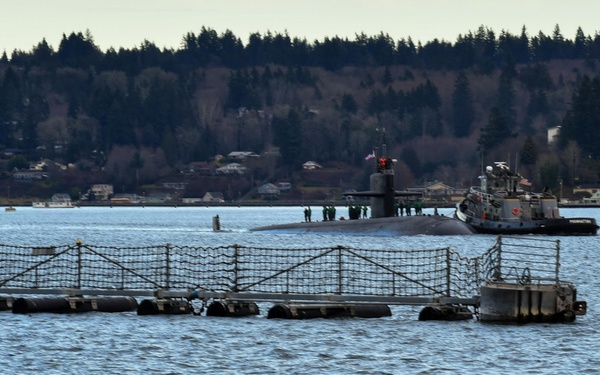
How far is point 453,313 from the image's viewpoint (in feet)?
140

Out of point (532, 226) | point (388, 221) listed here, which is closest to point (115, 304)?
point (388, 221)

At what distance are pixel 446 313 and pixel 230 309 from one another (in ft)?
21.3

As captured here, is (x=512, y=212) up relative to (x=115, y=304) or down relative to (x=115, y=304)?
up

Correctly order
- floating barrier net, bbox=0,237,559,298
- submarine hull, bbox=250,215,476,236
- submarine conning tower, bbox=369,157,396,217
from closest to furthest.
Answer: floating barrier net, bbox=0,237,559,298, submarine hull, bbox=250,215,476,236, submarine conning tower, bbox=369,157,396,217

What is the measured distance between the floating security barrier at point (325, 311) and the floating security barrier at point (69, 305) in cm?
515

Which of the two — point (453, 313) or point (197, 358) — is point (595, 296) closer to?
point (453, 313)

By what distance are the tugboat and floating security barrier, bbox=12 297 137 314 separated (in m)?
49.5

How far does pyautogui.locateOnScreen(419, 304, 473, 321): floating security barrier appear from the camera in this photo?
42438mm

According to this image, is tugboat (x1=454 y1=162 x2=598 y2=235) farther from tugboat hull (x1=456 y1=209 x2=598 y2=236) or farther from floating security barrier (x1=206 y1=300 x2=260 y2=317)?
floating security barrier (x1=206 y1=300 x2=260 y2=317)

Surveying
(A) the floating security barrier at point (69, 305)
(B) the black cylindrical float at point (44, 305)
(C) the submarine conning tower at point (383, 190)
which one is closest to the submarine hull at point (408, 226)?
(C) the submarine conning tower at point (383, 190)

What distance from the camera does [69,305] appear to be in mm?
44688

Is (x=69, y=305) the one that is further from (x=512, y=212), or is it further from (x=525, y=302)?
(x=512, y=212)

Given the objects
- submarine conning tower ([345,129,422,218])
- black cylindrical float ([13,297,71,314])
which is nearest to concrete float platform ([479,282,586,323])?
black cylindrical float ([13,297,71,314])

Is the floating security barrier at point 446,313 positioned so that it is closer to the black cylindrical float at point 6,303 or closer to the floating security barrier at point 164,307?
the floating security barrier at point 164,307
